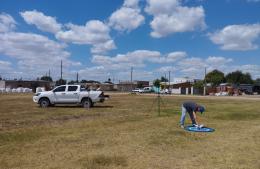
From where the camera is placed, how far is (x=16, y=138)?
421 inches

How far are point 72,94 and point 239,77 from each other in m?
124

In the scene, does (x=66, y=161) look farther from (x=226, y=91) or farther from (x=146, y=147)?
(x=226, y=91)

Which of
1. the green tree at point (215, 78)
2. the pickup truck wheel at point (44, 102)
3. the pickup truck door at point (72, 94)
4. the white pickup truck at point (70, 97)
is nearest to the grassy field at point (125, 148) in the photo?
the white pickup truck at point (70, 97)

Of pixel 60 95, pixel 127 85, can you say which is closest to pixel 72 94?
pixel 60 95

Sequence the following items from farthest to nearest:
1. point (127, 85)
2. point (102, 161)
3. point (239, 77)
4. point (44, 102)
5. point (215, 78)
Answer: point (239, 77), point (127, 85), point (215, 78), point (44, 102), point (102, 161)

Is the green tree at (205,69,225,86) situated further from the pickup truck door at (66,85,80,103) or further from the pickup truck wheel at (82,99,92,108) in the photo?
the pickup truck door at (66,85,80,103)

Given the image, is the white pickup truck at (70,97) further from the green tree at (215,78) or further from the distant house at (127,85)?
the distant house at (127,85)

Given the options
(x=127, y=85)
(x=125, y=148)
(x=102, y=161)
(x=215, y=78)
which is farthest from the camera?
(x=127, y=85)

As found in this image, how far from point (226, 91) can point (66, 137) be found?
7630 cm

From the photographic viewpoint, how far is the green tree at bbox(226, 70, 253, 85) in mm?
137625

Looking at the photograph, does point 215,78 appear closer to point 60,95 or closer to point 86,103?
point 86,103

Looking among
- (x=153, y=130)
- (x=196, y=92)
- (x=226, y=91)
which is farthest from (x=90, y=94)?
(x=196, y=92)

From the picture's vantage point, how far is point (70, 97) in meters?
25.5

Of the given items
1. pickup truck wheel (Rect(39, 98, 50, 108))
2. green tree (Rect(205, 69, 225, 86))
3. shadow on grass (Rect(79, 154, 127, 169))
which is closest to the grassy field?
shadow on grass (Rect(79, 154, 127, 169))
